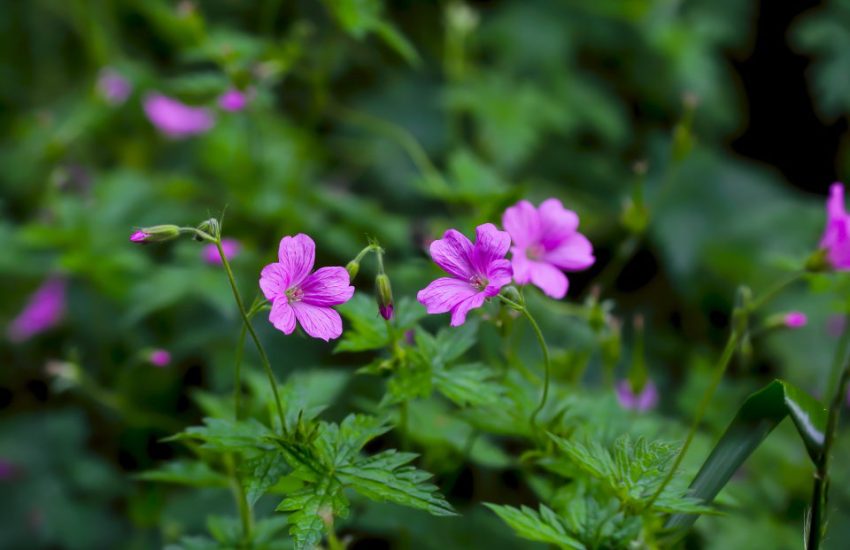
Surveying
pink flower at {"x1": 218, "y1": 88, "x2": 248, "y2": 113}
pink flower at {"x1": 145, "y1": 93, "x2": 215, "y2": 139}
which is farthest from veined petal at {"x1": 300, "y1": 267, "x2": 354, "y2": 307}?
pink flower at {"x1": 145, "y1": 93, "x2": 215, "y2": 139}

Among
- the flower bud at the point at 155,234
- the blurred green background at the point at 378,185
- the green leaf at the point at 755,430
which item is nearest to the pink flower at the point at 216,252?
the blurred green background at the point at 378,185

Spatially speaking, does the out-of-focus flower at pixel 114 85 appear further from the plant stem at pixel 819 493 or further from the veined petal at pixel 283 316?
the plant stem at pixel 819 493

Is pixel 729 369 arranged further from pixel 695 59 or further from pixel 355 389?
pixel 355 389

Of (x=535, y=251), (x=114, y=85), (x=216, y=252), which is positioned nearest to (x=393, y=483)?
(x=535, y=251)

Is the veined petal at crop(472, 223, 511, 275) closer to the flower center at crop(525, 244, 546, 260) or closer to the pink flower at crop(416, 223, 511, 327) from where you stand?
the pink flower at crop(416, 223, 511, 327)

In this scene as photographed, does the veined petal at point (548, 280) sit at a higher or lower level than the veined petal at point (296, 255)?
higher

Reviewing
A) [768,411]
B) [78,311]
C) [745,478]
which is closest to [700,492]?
[768,411]

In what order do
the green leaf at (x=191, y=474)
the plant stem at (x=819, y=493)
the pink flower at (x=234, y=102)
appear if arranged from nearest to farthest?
the plant stem at (x=819, y=493)
the green leaf at (x=191, y=474)
the pink flower at (x=234, y=102)
